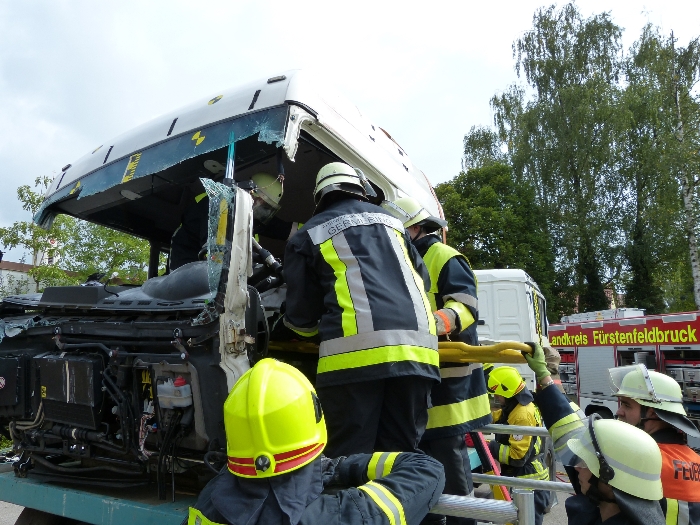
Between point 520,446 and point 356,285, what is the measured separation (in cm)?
273

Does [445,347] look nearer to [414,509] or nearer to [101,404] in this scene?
[414,509]

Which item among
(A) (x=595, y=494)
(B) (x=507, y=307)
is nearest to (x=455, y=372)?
(A) (x=595, y=494)

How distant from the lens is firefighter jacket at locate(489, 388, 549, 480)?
4167 millimetres

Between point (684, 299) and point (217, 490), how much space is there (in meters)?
27.0

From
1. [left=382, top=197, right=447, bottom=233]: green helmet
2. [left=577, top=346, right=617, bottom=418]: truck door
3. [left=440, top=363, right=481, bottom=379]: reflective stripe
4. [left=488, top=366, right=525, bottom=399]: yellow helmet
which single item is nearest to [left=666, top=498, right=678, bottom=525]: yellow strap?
[left=440, top=363, right=481, bottom=379]: reflective stripe

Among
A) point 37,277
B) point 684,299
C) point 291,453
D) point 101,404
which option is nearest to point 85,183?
point 101,404

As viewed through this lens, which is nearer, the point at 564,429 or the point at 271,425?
the point at 271,425

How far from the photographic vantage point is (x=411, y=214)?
3.08 m

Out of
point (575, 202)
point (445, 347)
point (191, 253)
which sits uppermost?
point (575, 202)

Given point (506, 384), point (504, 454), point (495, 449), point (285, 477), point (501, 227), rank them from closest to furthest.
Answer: point (285, 477) → point (504, 454) → point (495, 449) → point (506, 384) → point (501, 227)

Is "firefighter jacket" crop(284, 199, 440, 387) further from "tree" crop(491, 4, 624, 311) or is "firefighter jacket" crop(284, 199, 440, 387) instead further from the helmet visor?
"tree" crop(491, 4, 624, 311)

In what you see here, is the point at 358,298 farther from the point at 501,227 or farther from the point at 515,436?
the point at 501,227

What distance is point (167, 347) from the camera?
7.65 ft

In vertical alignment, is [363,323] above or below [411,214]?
below
